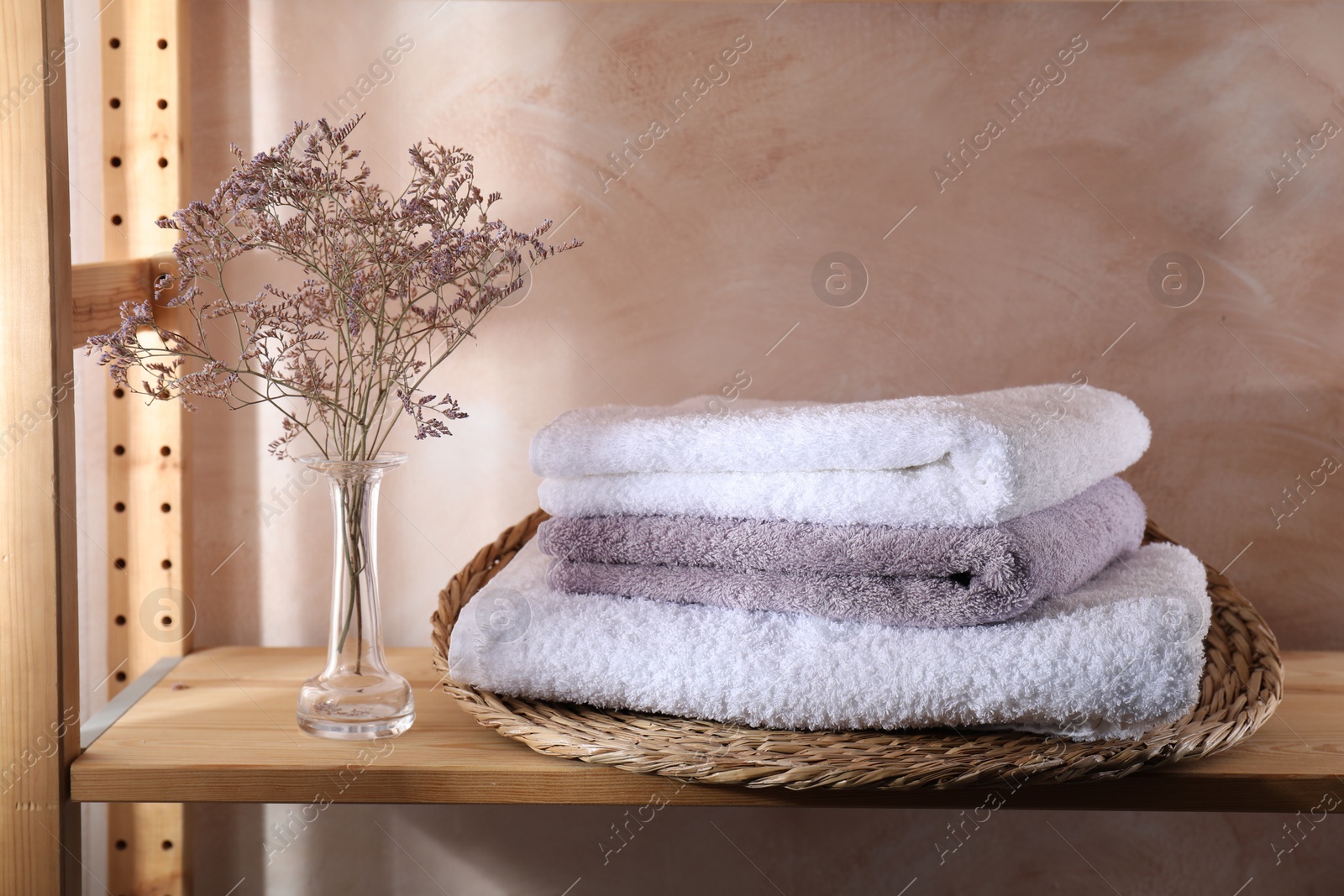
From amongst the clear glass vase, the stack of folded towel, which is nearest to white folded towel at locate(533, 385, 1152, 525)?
the stack of folded towel

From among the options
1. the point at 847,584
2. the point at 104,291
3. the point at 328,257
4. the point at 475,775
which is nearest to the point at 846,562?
the point at 847,584

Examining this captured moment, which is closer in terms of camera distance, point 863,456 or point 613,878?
point 863,456

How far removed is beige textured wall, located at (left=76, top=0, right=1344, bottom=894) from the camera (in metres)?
0.82

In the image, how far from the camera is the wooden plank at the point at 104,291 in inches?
24.3

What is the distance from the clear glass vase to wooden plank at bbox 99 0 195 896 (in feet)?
0.89

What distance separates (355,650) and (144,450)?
33 centimetres

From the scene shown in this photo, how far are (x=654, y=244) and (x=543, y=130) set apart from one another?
0.42 feet

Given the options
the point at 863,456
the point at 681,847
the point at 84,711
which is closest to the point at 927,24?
the point at 863,456

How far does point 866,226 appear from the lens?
2.73 feet

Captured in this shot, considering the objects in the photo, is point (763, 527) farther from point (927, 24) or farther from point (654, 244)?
point (927, 24)

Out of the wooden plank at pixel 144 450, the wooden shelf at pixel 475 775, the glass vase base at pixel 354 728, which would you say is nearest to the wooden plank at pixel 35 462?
the wooden shelf at pixel 475 775

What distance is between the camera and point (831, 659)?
1.80ft

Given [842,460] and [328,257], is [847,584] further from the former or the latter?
[328,257]

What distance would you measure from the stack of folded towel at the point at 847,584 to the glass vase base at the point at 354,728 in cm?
6
